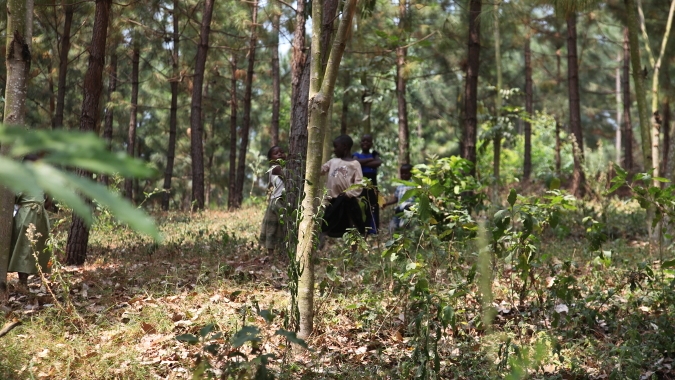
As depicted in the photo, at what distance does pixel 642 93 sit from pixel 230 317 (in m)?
6.16

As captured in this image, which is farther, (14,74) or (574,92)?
(574,92)

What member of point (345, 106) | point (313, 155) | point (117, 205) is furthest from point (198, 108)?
point (117, 205)

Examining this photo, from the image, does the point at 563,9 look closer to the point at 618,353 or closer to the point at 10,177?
the point at 618,353

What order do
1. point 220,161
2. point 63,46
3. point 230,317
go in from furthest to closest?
1. point 220,161
2. point 63,46
3. point 230,317

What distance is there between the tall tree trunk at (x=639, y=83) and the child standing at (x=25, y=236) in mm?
7081

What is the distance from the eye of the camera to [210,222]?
12.5 m

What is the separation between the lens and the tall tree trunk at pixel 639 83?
806 cm

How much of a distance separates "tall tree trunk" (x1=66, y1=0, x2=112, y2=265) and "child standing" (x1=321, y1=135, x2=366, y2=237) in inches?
108

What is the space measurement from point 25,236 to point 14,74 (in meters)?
1.69

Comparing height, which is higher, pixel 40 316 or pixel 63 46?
pixel 63 46

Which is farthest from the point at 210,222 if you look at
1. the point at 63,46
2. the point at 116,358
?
the point at 116,358

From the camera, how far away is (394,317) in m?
5.09

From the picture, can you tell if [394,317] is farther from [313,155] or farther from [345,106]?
[345,106]

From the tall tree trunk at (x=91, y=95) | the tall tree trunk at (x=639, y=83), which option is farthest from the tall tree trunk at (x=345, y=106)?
the tall tree trunk at (x=91, y=95)
